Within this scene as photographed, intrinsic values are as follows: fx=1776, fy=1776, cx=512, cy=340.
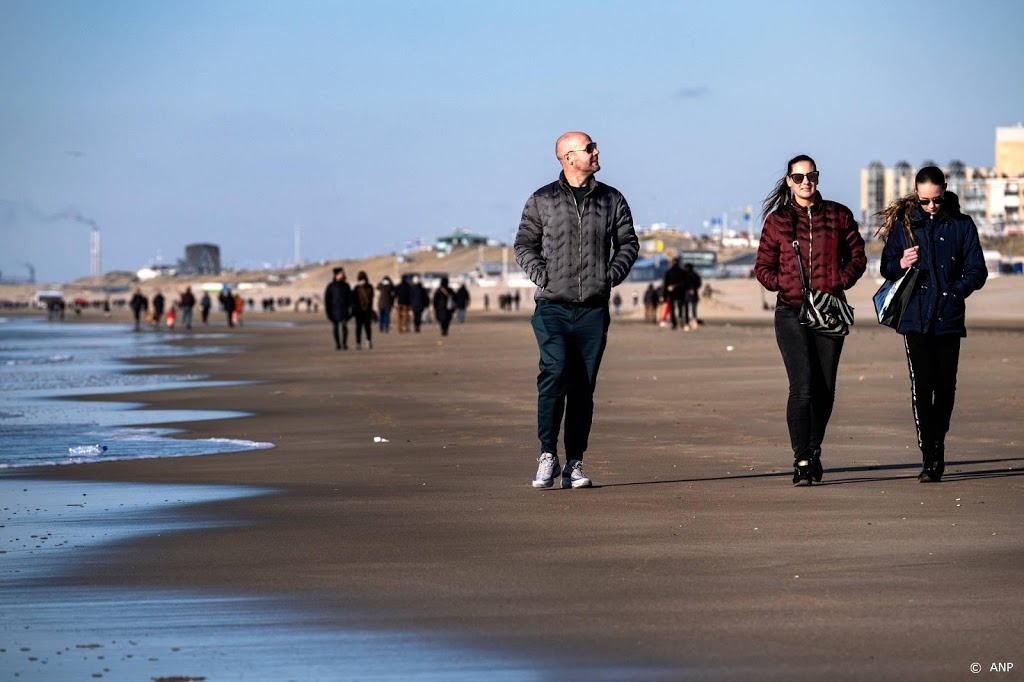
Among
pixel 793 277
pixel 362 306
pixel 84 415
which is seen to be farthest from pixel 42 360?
pixel 793 277

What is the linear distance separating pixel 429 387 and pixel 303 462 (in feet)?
30.4

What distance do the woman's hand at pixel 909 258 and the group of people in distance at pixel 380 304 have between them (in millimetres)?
24267

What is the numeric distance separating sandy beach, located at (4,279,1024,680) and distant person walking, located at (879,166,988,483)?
1.62 ft

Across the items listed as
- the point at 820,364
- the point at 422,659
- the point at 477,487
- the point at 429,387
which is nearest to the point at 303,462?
the point at 477,487

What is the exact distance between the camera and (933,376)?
9461 mm

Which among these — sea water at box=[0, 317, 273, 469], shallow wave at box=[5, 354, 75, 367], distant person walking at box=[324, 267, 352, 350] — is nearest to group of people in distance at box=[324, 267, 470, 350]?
distant person walking at box=[324, 267, 352, 350]

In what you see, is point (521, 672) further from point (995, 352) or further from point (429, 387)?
point (995, 352)

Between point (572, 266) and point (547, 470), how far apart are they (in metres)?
1.06

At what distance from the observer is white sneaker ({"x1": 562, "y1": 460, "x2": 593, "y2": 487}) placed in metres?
9.19

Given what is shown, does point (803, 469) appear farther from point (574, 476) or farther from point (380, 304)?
point (380, 304)

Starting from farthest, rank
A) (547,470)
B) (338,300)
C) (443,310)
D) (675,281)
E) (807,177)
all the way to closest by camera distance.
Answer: (443,310) < (675,281) < (338,300) < (807,177) < (547,470)

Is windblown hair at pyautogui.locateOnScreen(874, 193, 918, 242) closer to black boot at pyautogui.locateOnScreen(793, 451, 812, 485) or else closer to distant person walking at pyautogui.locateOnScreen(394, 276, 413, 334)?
black boot at pyautogui.locateOnScreen(793, 451, 812, 485)

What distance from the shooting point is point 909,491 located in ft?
28.8

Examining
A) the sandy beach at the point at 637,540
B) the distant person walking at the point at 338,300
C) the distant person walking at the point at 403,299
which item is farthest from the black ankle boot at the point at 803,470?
the distant person walking at the point at 403,299
